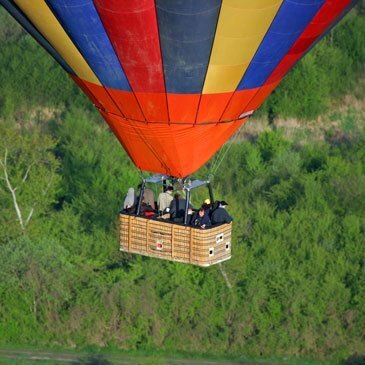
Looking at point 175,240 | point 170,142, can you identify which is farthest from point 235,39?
point 175,240

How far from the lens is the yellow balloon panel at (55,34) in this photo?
24312 mm

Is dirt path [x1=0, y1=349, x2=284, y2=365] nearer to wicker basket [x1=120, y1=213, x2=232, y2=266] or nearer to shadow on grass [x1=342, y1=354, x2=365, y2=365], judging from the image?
shadow on grass [x1=342, y1=354, x2=365, y2=365]

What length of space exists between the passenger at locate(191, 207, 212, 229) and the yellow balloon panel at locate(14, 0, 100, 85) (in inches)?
75.5

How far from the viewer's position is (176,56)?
78.2 feet

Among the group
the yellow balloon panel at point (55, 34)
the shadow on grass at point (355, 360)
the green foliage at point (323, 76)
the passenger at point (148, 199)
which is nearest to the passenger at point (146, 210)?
the passenger at point (148, 199)

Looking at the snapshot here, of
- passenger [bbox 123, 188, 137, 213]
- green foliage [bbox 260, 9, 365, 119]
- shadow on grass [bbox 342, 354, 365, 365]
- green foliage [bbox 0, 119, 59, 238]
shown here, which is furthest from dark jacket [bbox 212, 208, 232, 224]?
green foliage [bbox 260, 9, 365, 119]

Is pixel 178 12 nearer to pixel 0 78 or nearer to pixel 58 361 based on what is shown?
pixel 58 361

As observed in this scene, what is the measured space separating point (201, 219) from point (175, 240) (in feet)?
1.22

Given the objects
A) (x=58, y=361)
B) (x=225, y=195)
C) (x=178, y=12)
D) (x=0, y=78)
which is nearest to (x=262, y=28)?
(x=178, y=12)

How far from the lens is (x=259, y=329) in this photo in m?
34.6

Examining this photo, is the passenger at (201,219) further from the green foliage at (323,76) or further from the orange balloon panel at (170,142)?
the green foliage at (323,76)

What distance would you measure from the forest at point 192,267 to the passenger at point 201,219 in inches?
395

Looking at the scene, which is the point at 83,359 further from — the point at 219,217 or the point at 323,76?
the point at 323,76

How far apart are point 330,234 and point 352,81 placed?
12.6m
